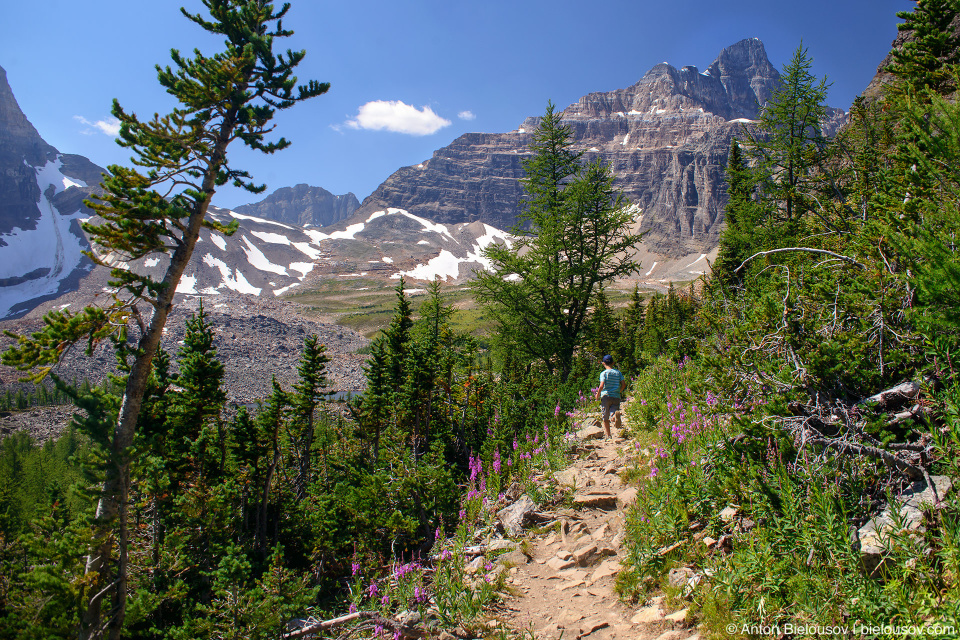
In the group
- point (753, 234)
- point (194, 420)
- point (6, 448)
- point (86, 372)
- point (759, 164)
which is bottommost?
point (6, 448)

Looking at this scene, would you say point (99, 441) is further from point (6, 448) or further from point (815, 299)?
point (6, 448)

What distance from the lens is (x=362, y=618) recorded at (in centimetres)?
545

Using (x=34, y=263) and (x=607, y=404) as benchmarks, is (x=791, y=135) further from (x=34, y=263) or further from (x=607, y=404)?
(x=34, y=263)

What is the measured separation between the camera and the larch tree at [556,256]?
46.6ft

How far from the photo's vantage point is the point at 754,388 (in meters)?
4.31

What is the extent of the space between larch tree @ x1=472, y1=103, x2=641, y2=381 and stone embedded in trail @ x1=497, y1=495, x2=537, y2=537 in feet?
27.3

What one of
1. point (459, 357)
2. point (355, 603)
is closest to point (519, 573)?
point (355, 603)

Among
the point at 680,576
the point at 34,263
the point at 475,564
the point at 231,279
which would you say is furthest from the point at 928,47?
the point at 34,263

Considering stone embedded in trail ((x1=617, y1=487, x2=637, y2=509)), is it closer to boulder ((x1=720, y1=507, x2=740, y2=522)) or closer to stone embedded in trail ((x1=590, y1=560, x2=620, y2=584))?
stone embedded in trail ((x1=590, y1=560, x2=620, y2=584))

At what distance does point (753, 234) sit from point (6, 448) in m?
96.5

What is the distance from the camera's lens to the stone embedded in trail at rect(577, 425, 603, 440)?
8771mm

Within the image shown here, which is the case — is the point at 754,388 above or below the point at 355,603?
above

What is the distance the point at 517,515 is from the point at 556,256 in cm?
935

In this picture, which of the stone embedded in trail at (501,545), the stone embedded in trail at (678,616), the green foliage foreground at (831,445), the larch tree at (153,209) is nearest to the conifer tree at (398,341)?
the larch tree at (153,209)
